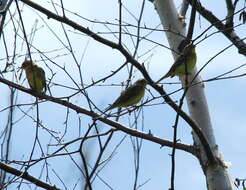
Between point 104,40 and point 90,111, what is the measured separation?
46 cm

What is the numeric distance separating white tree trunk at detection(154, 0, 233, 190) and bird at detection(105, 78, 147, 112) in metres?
0.95

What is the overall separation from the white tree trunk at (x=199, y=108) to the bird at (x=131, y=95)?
3.11ft

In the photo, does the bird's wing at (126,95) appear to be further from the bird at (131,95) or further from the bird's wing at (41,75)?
the bird's wing at (41,75)

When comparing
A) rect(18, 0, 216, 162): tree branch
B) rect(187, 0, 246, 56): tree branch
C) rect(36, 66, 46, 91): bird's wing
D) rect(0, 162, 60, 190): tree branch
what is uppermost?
rect(36, 66, 46, 91): bird's wing

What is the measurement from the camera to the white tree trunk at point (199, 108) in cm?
349

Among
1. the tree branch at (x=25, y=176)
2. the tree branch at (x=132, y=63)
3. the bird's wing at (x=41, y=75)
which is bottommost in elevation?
the tree branch at (x=25, y=176)

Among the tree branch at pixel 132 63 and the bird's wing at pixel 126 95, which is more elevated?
the bird's wing at pixel 126 95

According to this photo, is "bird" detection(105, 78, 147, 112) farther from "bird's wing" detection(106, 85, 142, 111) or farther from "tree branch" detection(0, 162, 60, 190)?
"tree branch" detection(0, 162, 60, 190)

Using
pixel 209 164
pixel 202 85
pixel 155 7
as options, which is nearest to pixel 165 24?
pixel 155 7

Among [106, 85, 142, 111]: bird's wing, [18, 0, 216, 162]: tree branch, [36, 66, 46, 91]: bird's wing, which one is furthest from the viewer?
[36, 66, 46, 91]: bird's wing

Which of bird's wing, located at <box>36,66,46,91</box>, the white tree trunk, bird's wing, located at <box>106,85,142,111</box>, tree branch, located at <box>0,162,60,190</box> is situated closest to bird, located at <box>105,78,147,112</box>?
bird's wing, located at <box>106,85,142,111</box>

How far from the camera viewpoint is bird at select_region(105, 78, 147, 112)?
16.5 ft

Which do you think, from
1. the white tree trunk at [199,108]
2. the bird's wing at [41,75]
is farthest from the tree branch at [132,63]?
the bird's wing at [41,75]

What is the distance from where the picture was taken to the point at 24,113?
4141 millimetres
